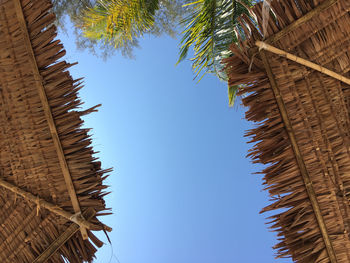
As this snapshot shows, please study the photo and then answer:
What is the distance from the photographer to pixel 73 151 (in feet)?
6.20

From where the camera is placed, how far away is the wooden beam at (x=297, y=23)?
155 cm

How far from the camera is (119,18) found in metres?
3.90

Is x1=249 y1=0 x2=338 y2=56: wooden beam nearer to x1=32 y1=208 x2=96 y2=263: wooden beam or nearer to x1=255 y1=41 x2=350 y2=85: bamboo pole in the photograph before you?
x1=255 y1=41 x2=350 y2=85: bamboo pole

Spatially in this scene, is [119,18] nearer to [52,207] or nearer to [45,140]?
[45,140]

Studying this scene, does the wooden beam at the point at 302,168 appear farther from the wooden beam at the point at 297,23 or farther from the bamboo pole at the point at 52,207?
the bamboo pole at the point at 52,207

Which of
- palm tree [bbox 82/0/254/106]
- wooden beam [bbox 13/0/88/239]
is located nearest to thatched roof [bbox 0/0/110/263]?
wooden beam [bbox 13/0/88/239]

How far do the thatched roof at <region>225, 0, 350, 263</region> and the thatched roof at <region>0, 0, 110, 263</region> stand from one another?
0.94 meters

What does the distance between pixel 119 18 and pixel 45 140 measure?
7.98ft

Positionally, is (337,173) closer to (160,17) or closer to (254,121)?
(254,121)

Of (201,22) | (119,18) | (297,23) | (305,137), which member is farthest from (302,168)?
(119,18)

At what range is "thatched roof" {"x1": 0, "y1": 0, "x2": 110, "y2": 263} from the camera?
1836mm

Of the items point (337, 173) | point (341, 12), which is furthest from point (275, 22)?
point (337, 173)

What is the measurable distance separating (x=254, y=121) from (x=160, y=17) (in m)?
4.11

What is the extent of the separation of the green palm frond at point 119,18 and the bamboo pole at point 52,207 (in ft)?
8.00
